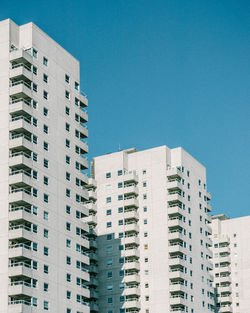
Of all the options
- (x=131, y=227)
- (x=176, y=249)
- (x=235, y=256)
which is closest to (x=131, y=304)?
(x=176, y=249)

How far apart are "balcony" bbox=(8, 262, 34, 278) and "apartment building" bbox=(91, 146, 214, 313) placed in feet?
155

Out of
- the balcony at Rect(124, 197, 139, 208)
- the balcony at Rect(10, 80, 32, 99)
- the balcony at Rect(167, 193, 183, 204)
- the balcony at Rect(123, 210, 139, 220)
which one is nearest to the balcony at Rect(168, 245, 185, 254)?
the balcony at Rect(167, 193, 183, 204)

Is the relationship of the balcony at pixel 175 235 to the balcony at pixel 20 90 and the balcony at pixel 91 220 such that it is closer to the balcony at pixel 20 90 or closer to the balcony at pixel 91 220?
the balcony at pixel 91 220

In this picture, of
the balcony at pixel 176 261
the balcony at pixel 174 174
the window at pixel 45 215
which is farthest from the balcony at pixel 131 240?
the window at pixel 45 215

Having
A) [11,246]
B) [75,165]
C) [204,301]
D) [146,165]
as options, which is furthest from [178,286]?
[11,246]

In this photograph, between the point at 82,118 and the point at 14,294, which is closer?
the point at 14,294

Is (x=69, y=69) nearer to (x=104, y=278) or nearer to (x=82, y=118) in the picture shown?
(x=82, y=118)

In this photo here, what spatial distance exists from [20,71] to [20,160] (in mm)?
14139

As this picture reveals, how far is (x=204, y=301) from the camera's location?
143m

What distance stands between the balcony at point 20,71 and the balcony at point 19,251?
84.5 feet

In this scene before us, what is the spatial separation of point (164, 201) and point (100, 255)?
17.5m

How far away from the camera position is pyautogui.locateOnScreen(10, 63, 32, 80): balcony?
10238 cm

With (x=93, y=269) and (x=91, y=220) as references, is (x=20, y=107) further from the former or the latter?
(x=93, y=269)

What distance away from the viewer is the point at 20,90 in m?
102
